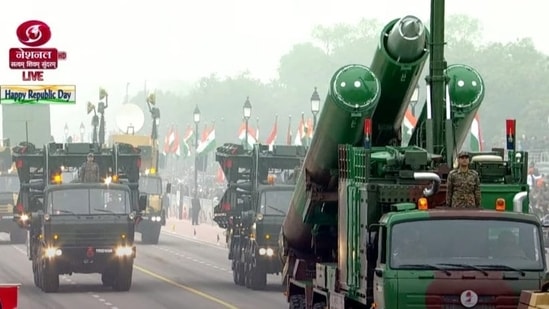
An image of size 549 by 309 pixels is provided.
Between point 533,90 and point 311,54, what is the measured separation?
4880cm

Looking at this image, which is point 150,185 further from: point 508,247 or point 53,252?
point 508,247

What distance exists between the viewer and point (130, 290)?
122ft

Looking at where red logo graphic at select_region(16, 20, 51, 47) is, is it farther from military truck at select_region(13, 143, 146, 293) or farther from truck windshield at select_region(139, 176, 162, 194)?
military truck at select_region(13, 143, 146, 293)

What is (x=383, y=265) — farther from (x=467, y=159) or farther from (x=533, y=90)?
(x=533, y=90)

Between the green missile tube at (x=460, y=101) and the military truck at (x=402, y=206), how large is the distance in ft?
0.06

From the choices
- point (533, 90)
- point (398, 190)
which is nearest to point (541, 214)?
point (398, 190)

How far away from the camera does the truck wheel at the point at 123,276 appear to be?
35688mm

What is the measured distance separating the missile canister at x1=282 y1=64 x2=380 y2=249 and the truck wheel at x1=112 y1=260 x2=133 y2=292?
15.0 m

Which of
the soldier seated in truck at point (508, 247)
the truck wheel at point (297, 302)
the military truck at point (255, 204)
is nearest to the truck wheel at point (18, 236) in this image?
the military truck at point (255, 204)

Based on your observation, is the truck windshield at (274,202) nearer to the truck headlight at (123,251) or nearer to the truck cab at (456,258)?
the truck headlight at (123,251)

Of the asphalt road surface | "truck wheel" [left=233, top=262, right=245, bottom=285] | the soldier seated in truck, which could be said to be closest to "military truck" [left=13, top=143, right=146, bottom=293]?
the asphalt road surface

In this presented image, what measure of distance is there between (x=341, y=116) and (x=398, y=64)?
100cm

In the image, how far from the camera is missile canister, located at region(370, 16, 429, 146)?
65.3ft

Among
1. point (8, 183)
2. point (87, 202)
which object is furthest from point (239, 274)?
point (8, 183)
